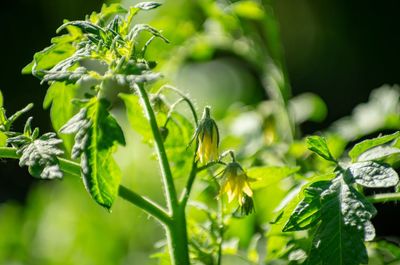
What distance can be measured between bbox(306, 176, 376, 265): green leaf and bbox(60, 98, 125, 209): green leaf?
314 millimetres

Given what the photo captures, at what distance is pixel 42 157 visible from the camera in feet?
3.57

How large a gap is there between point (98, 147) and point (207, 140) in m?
0.22

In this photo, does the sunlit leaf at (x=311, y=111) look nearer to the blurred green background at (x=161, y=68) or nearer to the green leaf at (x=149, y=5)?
the blurred green background at (x=161, y=68)

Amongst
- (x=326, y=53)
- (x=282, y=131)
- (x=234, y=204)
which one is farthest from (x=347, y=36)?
(x=234, y=204)

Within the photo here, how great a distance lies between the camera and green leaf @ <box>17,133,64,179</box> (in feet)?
3.49

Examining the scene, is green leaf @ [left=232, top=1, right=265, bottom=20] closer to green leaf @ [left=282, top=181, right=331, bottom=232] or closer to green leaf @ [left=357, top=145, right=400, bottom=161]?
green leaf @ [left=357, top=145, right=400, bottom=161]

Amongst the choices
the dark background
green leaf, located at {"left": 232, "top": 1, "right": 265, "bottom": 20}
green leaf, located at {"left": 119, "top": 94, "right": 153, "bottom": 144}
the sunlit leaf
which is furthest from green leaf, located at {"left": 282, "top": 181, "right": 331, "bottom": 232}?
the dark background

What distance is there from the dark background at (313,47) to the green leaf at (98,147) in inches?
145

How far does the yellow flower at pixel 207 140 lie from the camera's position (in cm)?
123

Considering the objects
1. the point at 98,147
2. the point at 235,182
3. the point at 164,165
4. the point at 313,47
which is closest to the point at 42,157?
the point at 98,147

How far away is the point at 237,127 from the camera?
6.62 ft

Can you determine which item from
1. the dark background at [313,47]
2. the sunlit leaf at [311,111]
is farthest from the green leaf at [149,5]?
the dark background at [313,47]

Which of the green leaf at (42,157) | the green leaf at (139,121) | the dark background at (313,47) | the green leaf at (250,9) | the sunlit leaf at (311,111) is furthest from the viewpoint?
the dark background at (313,47)

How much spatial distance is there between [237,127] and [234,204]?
Answer: 652 mm
